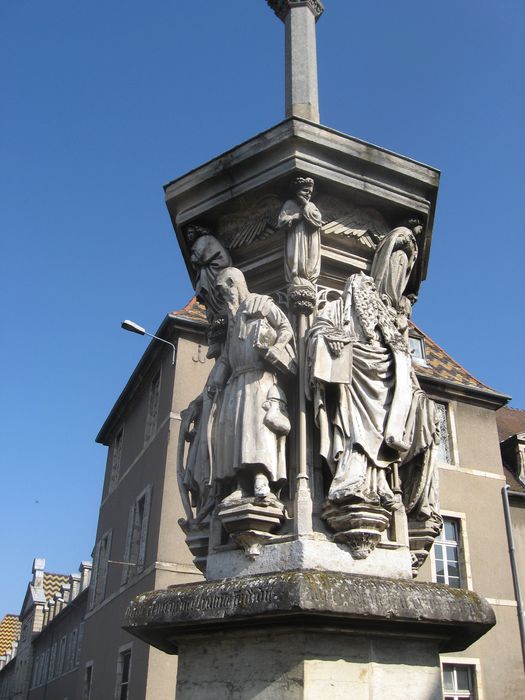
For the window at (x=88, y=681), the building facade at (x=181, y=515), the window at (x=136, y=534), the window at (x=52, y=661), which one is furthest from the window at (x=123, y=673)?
the window at (x=52, y=661)

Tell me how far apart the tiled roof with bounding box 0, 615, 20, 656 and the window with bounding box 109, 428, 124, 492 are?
149 ft

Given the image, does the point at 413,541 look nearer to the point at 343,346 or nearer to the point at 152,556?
the point at 343,346

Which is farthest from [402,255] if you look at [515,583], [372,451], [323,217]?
[515,583]

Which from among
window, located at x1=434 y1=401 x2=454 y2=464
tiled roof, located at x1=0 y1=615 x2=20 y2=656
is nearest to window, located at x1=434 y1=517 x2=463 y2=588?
window, located at x1=434 y1=401 x2=454 y2=464

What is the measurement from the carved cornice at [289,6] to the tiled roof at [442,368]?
47.0ft

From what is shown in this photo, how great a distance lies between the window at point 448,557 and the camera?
58.1ft

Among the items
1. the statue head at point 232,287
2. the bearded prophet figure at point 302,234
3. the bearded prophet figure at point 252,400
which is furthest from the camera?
the statue head at point 232,287

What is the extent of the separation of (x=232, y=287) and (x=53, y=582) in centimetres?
5160

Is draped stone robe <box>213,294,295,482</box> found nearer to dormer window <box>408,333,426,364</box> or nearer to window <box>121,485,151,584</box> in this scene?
window <box>121,485,151,584</box>

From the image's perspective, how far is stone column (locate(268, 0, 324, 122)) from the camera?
16.6ft

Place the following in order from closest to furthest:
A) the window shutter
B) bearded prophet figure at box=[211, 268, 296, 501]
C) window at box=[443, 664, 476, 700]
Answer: bearded prophet figure at box=[211, 268, 296, 501]
the window shutter
window at box=[443, 664, 476, 700]

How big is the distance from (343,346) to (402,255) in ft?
3.29

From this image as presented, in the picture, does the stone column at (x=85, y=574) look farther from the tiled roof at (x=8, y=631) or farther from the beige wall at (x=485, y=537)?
the tiled roof at (x=8, y=631)

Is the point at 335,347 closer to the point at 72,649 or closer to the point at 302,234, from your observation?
the point at 302,234
